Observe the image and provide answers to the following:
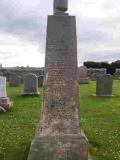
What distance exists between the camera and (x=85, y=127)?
13.9 metres

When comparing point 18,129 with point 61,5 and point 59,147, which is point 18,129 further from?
point 61,5

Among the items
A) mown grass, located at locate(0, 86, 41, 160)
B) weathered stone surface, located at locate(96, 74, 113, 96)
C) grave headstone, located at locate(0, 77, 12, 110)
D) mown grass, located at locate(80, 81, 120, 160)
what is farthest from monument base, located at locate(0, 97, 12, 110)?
weathered stone surface, located at locate(96, 74, 113, 96)

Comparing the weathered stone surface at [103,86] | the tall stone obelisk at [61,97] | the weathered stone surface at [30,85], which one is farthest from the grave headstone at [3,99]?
the tall stone obelisk at [61,97]

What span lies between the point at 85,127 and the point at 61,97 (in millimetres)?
4661

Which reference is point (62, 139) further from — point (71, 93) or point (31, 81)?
point (31, 81)

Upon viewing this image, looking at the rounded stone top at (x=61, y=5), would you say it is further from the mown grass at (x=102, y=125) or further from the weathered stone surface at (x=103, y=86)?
the weathered stone surface at (x=103, y=86)

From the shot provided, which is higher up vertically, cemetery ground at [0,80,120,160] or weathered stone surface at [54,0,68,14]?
weathered stone surface at [54,0,68,14]

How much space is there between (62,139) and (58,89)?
3.48 ft

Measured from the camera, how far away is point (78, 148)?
9.41m

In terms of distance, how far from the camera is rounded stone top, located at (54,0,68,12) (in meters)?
9.53

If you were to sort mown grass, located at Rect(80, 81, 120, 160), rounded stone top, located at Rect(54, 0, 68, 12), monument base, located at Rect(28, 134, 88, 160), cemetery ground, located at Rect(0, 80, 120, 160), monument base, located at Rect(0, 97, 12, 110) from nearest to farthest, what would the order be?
1. monument base, located at Rect(28, 134, 88, 160)
2. rounded stone top, located at Rect(54, 0, 68, 12)
3. cemetery ground, located at Rect(0, 80, 120, 160)
4. mown grass, located at Rect(80, 81, 120, 160)
5. monument base, located at Rect(0, 97, 12, 110)

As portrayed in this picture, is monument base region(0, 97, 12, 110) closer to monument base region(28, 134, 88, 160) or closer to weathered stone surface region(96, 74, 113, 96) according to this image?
weathered stone surface region(96, 74, 113, 96)

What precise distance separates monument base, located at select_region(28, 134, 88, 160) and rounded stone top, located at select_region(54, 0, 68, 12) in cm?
271

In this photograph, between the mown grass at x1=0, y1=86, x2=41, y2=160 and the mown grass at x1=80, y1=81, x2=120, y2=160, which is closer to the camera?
the mown grass at x1=0, y1=86, x2=41, y2=160
